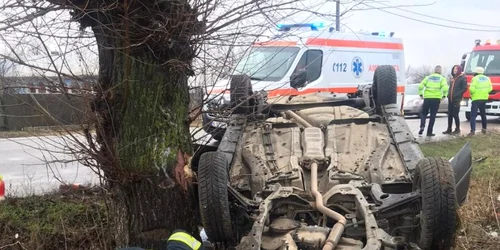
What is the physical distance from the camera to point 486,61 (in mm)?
15406

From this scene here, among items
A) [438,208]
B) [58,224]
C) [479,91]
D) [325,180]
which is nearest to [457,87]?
[479,91]

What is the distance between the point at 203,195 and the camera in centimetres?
398

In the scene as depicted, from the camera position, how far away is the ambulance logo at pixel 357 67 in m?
11.8

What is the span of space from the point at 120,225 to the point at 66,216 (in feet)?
4.10

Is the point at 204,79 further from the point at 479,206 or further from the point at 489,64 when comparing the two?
the point at 489,64

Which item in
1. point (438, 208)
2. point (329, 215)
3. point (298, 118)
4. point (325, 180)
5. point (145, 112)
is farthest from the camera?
point (298, 118)

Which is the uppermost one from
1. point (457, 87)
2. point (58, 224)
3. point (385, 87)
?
point (385, 87)

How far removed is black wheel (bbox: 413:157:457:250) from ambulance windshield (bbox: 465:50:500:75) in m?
12.4

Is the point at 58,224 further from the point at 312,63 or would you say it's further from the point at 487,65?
the point at 487,65

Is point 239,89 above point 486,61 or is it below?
below

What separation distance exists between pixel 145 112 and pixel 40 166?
547cm

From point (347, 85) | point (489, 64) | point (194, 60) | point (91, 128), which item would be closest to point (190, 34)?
point (194, 60)

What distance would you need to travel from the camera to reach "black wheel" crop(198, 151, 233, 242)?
13.0 ft

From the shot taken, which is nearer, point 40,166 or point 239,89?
point 239,89
